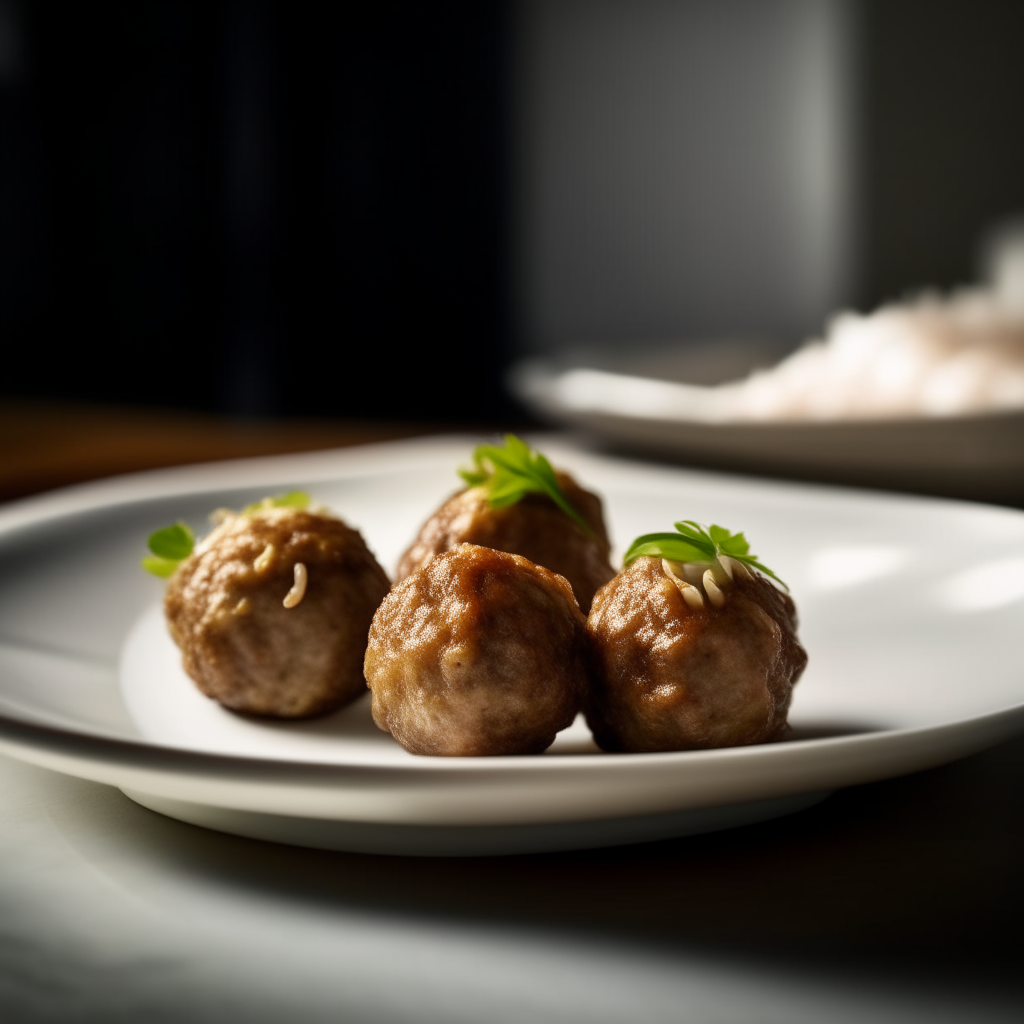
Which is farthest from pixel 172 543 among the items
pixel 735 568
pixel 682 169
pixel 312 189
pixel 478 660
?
pixel 682 169

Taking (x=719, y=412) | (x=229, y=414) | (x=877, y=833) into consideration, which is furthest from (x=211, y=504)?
(x=229, y=414)

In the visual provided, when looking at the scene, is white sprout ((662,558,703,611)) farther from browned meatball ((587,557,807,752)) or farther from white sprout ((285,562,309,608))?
white sprout ((285,562,309,608))

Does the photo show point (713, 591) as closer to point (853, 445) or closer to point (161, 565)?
point (161, 565)

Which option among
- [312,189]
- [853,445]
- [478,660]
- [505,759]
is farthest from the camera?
[312,189]

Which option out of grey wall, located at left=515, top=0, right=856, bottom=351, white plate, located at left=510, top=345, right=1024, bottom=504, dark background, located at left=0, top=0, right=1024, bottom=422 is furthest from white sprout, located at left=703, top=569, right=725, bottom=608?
grey wall, located at left=515, top=0, right=856, bottom=351

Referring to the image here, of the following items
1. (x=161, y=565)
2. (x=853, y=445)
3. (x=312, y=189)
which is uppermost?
(x=161, y=565)

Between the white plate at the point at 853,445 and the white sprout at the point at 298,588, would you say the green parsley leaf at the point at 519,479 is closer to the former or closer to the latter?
the white sprout at the point at 298,588
